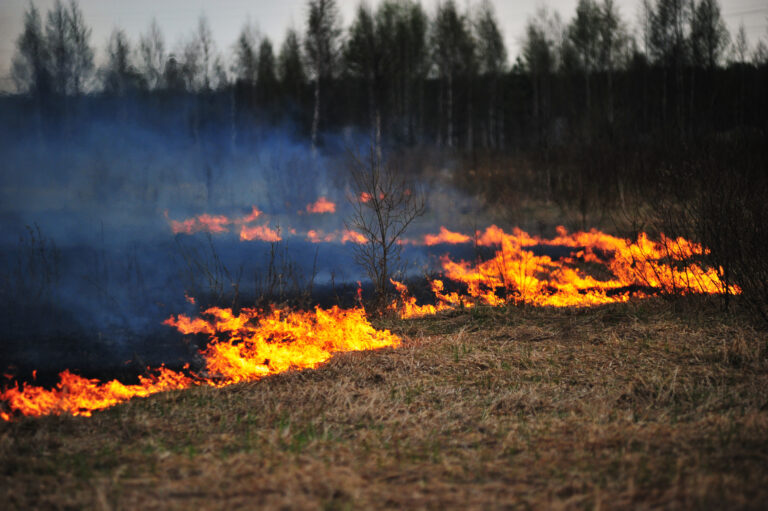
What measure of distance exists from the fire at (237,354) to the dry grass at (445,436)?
372 millimetres

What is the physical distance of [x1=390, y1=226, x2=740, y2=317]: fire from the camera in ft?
29.3

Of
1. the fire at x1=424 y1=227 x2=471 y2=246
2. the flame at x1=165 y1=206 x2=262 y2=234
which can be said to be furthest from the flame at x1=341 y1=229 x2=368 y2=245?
the flame at x1=165 y1=206 x2=262 y2=234

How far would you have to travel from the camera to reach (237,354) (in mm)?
6555

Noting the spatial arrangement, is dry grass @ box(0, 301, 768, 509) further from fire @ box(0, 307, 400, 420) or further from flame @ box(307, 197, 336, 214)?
flame @ box(307, 197, 336, 214)

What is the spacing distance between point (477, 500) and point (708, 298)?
6.61m

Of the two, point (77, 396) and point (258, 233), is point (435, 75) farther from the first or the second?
point (77, 396)

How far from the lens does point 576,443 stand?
12.5 ft

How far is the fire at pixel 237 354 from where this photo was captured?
502 cm

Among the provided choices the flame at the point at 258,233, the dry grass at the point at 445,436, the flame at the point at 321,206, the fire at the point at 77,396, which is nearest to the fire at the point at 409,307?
the dry grass at the point at 445,436

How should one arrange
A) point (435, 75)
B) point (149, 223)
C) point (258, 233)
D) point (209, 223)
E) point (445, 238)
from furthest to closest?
point (435, 75)
point (445, 238)
point (209, 223)
point (258, 233)
point (149, 223)

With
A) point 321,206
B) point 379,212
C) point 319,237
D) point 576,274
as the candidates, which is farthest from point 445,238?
point 379,212

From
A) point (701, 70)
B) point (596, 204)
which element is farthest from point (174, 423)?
point (701, 70)

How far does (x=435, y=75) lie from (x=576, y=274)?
21.6 meters

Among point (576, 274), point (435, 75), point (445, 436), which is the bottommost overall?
point (445, 436)
